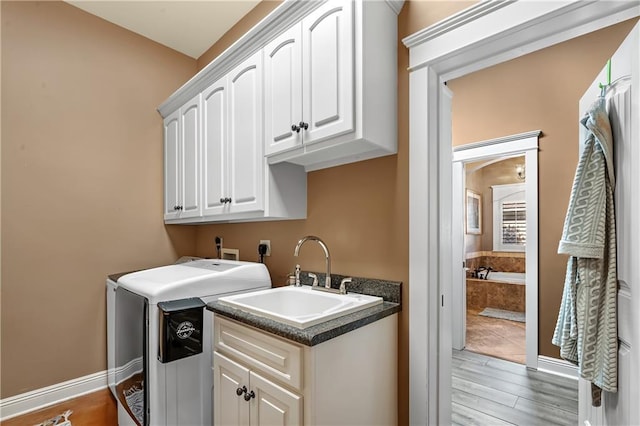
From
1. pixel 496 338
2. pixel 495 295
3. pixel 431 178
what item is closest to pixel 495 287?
pixel 495 295

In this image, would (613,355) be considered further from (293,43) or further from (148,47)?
(148,47)

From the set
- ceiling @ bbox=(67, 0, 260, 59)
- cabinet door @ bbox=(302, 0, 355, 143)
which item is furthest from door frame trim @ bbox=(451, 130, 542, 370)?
ceiling @ bbox=(67, 0, 260, 59)

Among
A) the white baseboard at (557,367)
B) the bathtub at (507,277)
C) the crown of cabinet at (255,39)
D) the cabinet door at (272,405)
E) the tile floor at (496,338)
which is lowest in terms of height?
the tile floor at (496,338)

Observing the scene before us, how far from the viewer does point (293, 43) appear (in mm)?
1636

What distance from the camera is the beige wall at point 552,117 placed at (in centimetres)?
268

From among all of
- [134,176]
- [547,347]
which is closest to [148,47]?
[134,176]

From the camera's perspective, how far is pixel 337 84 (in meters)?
1.42

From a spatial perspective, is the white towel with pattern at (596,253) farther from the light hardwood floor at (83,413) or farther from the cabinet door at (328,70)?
the light hardwood floor at (83,413)

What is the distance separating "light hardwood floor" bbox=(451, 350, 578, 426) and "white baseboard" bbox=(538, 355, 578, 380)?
0.05 m

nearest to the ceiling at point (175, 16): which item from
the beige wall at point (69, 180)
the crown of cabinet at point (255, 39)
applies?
the beige wall at point (69, 180)

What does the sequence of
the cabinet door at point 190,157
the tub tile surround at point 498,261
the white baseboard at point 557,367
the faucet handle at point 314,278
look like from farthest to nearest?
the tub tile surround at point 498,261
the white baseboard at point 557,367
the cabinet door at point 190,157
the faucet handle at point 314,278

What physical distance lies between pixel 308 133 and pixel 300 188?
20.4 inches

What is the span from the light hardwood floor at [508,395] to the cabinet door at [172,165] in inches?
102

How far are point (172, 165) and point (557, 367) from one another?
366cm
